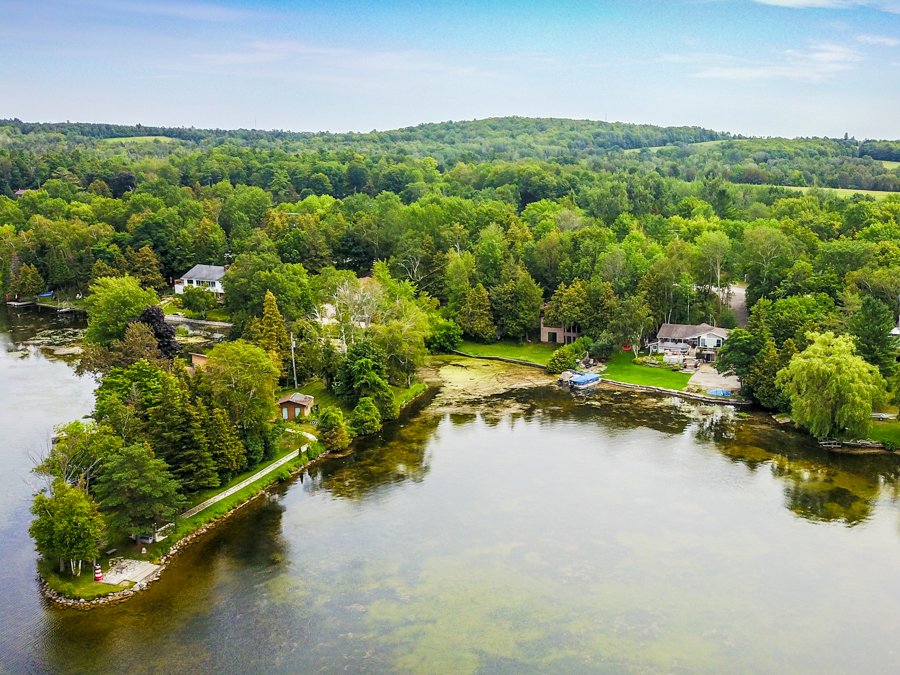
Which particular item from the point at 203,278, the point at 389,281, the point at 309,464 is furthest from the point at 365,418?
the point at 203,278

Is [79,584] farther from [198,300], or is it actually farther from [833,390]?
[198,300]

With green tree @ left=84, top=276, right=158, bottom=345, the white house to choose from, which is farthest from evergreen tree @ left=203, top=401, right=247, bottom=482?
the white house

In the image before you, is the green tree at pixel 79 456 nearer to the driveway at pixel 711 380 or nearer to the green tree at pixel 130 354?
the green tree at pixel 130 354

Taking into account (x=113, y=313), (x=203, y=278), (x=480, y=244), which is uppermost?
(x=480, y=244)

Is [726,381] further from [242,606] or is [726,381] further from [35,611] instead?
[35,611]

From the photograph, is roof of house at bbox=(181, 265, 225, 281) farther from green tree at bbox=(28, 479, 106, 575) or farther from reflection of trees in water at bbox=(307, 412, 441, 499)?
green tree at bbox=(28, 479, 106, 575)

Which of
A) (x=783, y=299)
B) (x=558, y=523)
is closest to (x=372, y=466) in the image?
(x=558, y=523)

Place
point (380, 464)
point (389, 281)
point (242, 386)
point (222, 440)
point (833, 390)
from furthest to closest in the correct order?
point (389, 281), point (833, 390), point (380, 464), point (242, 386), point (222, 440)
